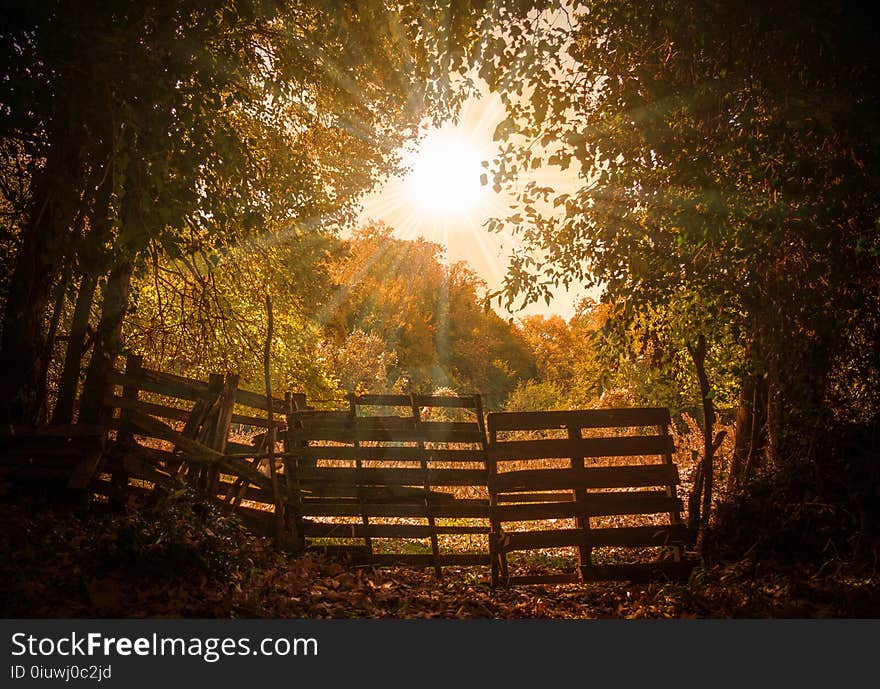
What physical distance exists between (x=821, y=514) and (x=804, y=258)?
3.14 m

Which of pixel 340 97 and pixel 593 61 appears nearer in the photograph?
pixel 593 61

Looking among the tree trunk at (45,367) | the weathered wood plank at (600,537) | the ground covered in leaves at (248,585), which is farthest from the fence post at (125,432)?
the weathered wood plank at (600,537)

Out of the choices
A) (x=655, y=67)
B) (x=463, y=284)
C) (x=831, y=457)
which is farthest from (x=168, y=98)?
(x=463, y=284)

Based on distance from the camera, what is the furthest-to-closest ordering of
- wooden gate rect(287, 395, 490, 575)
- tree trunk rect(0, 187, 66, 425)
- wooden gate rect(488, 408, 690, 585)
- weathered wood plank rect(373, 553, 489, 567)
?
wooden gate rect(287, 395, 490, 575) < weathered wood plank rect(373, 553, 489, 567) < wooden gate rect(488, 408, 690, 585) < tree trunk rect(0, 187, 66, 425)

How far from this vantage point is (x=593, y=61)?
24.0 ft

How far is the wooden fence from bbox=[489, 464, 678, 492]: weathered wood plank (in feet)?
0.06

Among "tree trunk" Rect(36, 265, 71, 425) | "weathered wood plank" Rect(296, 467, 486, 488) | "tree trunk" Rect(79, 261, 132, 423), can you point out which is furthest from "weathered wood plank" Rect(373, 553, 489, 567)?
"tree trunk" Rect(36, 265, 71, 425)

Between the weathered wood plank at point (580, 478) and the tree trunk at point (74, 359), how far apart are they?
638cm

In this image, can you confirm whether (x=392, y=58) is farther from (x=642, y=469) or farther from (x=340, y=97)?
(x=642, y=469)

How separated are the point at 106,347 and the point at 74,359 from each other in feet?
1.54

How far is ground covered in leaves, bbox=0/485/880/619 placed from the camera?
561 cm

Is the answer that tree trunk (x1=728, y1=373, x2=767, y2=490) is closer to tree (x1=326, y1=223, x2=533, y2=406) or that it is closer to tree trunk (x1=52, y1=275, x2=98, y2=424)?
tree trunk (x1=52, y1=275, x2=98, y2=424)

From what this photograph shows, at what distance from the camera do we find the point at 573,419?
8.84 metres

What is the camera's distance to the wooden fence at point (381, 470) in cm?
872
